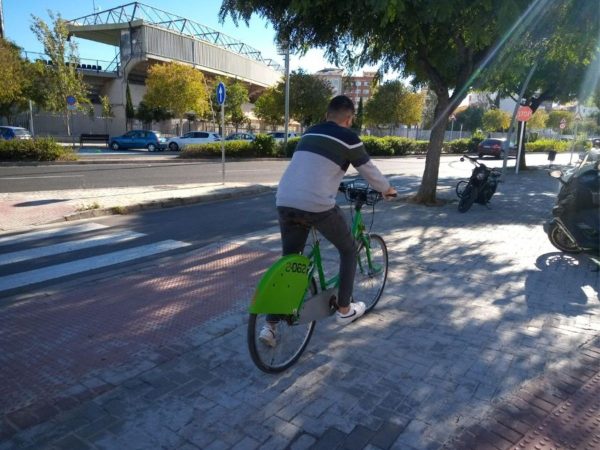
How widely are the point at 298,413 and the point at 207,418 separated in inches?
21.3

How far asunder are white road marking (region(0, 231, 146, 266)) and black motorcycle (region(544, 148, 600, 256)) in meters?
6.25

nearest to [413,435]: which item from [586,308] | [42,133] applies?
[586,308]

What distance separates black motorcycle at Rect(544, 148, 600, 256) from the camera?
619 cm

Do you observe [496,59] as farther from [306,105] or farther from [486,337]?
[306,105]

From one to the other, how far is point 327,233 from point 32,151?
66.6 feet

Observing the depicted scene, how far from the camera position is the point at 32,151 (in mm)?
19797

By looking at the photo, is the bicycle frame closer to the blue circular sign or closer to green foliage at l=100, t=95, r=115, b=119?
the blue circular sign

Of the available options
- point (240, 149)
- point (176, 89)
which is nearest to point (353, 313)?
point (240, 149)

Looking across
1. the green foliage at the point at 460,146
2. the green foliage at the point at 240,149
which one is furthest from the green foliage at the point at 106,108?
the green foliage at the point at 460,146

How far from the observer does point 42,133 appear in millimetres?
45469

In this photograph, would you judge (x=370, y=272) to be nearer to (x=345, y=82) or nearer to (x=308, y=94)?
(x=345, y=82)

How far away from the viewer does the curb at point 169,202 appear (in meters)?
8.69

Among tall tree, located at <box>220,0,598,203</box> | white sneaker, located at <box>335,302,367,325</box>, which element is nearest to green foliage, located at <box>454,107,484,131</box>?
tall tree, located at <box>220,0,598,203</box>

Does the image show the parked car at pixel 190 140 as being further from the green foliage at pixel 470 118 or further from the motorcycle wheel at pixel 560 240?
the green foliage at pixel 470 118
